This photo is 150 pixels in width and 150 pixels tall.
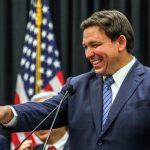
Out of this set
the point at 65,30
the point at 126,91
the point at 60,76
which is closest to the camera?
the point at 126,91

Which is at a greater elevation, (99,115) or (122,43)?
(122,43)

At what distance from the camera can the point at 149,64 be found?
15.5 ft

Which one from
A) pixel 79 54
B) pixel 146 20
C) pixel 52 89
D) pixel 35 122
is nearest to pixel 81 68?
pixel 79 54

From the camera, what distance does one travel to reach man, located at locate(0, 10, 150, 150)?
6.83ft

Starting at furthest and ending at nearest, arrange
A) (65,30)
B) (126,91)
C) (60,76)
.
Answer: (65,30) < (60,76) < (126,91)

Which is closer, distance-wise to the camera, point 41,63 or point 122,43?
point 122,43

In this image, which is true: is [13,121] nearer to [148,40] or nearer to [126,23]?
[126,23]

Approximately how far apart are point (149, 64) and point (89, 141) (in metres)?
2.67

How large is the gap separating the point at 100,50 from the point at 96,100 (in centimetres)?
25

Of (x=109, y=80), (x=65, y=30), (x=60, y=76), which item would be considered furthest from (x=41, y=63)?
(x=109, y=80)

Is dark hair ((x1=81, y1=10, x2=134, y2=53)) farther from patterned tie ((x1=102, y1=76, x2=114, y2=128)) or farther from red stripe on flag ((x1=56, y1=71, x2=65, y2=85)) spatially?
red stripe on flag ((x1=56, y1=71, x2=65, y2=85))

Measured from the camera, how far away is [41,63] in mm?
4523

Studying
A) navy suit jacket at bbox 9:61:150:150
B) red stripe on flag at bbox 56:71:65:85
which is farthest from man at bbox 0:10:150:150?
red stripe on flag at bbox 56:71:65:85

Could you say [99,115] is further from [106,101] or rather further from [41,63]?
[41,63]
